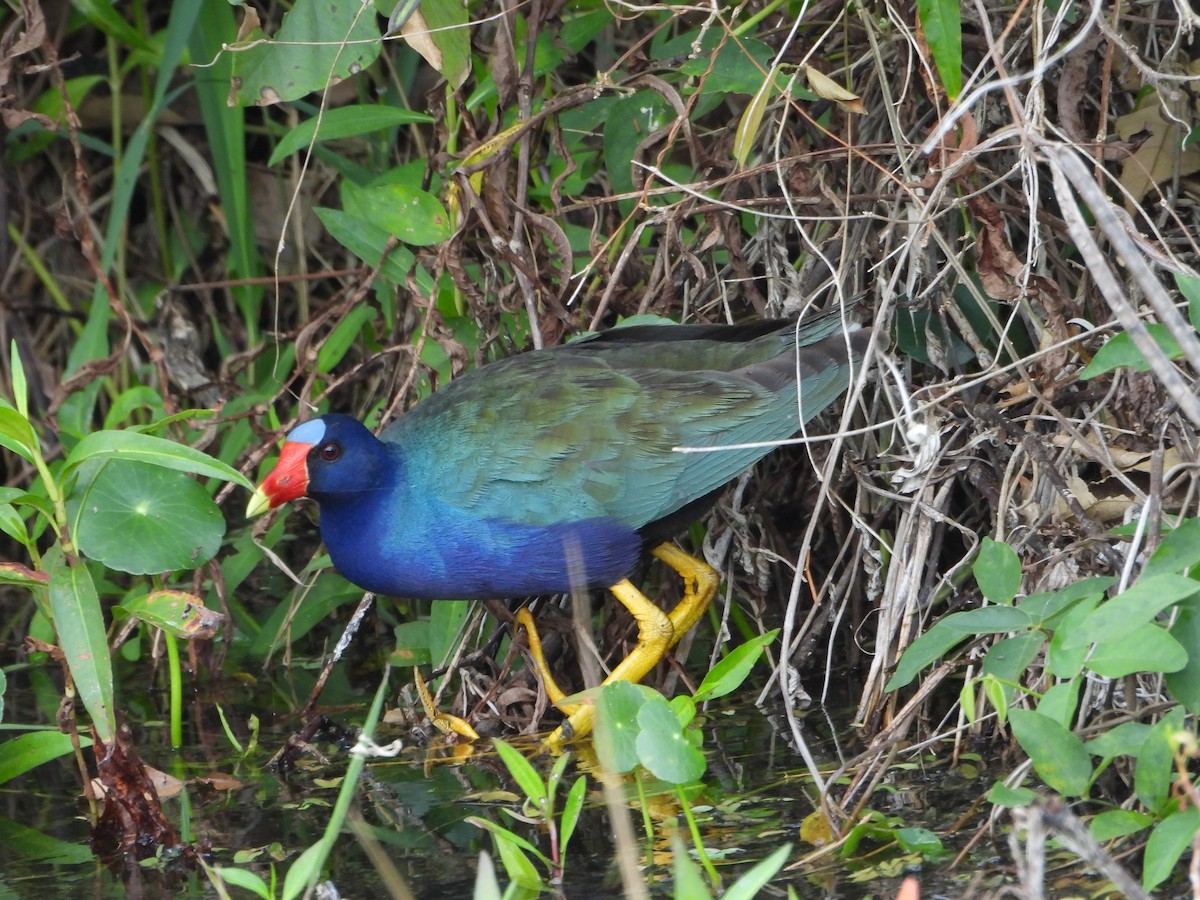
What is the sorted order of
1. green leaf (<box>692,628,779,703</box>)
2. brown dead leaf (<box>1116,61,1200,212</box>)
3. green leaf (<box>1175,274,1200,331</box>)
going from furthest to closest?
brown dead leaf (<box>1116,61,1200,212</box>)
green leaf (<box>692,628,779,703</box>)
green leaf (<box>1175,274,1200,331</box>)

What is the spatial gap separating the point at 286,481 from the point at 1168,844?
1.60 metres

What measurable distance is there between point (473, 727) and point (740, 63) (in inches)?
49.0

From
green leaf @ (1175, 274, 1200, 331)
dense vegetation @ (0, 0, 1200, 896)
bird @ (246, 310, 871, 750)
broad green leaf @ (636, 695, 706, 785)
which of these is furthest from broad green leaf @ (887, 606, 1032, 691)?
bird @ (246, 310, 871, 750)

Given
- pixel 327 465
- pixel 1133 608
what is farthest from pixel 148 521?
pixel 1133 608

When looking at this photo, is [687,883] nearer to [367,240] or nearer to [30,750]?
[30,750]

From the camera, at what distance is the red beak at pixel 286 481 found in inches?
104

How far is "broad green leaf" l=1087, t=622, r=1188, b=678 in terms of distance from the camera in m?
1.66

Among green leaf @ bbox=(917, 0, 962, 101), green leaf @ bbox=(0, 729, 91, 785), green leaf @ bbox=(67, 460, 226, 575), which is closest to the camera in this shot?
green leaf @ bbox=(917, 0, 962, 101)

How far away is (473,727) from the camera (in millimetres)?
2686

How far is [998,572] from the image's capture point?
1981 mm

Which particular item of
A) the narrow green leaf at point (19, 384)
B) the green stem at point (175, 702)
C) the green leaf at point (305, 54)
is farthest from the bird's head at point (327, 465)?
the green leaf at point (305, 54)

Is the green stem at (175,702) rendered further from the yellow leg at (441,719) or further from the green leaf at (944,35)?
the green leaf at (944,35)

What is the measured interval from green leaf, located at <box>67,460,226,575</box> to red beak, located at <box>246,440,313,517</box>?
0.08 m

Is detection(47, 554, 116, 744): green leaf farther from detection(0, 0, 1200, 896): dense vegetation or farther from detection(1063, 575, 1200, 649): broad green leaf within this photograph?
detection(1063, 575, 1200, 649): broad green leaf
